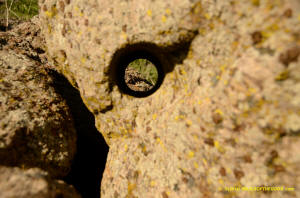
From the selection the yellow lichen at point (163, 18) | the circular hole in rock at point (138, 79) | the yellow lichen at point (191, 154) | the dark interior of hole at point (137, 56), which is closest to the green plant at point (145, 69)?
the circular hole in rock at point (138, 79)

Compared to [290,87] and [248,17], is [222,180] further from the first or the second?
[248,17]

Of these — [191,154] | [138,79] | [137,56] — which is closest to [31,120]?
[137,56]

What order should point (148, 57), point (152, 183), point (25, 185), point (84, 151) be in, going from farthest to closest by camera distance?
point (84, 151), point (148, 57), point (152, 183), point (25, 185)

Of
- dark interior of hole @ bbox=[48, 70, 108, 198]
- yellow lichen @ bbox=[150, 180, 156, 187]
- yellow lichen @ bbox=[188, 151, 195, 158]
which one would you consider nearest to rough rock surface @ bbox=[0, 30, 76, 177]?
dark interior of hole @ bbox=[48, 70, 108, 198]

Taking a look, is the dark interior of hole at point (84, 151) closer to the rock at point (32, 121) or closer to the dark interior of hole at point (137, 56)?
the rock at point (32, 121)

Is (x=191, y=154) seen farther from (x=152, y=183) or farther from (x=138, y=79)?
(x=138, y=79)

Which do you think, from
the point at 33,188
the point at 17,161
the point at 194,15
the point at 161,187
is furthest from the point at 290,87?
the point at 17,161
